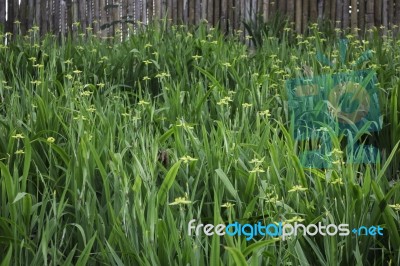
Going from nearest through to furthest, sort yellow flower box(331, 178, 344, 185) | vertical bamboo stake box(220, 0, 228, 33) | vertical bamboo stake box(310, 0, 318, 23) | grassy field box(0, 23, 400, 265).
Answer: grassy field box(0, 23, 400, 265), yellow flower box(331, 178, 344, 185), vertical bamboo stake box(310, 0, 318, 23), vertical bamboo stake box(220, 0, 228, 33)

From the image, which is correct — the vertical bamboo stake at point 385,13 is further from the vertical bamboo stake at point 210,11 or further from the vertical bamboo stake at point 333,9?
the vertical bamboo stake at point 210,11

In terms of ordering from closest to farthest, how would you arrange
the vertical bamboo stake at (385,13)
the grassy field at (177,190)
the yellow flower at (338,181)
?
the grassy field at (177,190)
the yellow flower at (338,181)
the vertical bamboo stake at (385,13)

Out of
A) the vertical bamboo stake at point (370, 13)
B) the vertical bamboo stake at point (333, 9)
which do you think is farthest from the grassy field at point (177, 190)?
the vertical bamboo stake at point (333, 9)

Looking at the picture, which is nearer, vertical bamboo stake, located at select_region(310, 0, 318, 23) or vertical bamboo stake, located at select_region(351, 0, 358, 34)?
vertical bamboo stake, located at select_region(351, 0, 358, 34)

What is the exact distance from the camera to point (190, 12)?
27.5 ft

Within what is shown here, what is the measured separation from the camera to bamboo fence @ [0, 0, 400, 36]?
7.82m

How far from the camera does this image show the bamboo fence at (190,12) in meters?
7.82

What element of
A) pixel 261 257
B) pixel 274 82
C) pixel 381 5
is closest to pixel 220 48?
pixel 274 82

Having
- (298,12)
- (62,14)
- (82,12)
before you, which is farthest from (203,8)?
(62,14)

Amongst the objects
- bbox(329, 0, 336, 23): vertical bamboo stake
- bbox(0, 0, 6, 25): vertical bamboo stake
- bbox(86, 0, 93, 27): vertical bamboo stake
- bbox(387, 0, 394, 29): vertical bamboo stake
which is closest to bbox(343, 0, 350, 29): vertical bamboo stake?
bbox(329, 0, 336, 23): vertical bamboo stake

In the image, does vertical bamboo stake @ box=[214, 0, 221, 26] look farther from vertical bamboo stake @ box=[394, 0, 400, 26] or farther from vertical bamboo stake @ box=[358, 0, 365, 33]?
vertical bamboo stake @ box=[394, 0, 400, 26]

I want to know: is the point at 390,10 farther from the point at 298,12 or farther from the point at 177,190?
the point at 177,190

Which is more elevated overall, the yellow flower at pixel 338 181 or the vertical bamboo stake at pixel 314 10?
the vertical bamboo stake at pixel 314 10

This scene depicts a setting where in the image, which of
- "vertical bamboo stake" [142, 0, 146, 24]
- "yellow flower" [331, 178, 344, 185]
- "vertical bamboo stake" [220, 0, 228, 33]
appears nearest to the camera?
"yellow flower" [331, 178, 344, 185]
